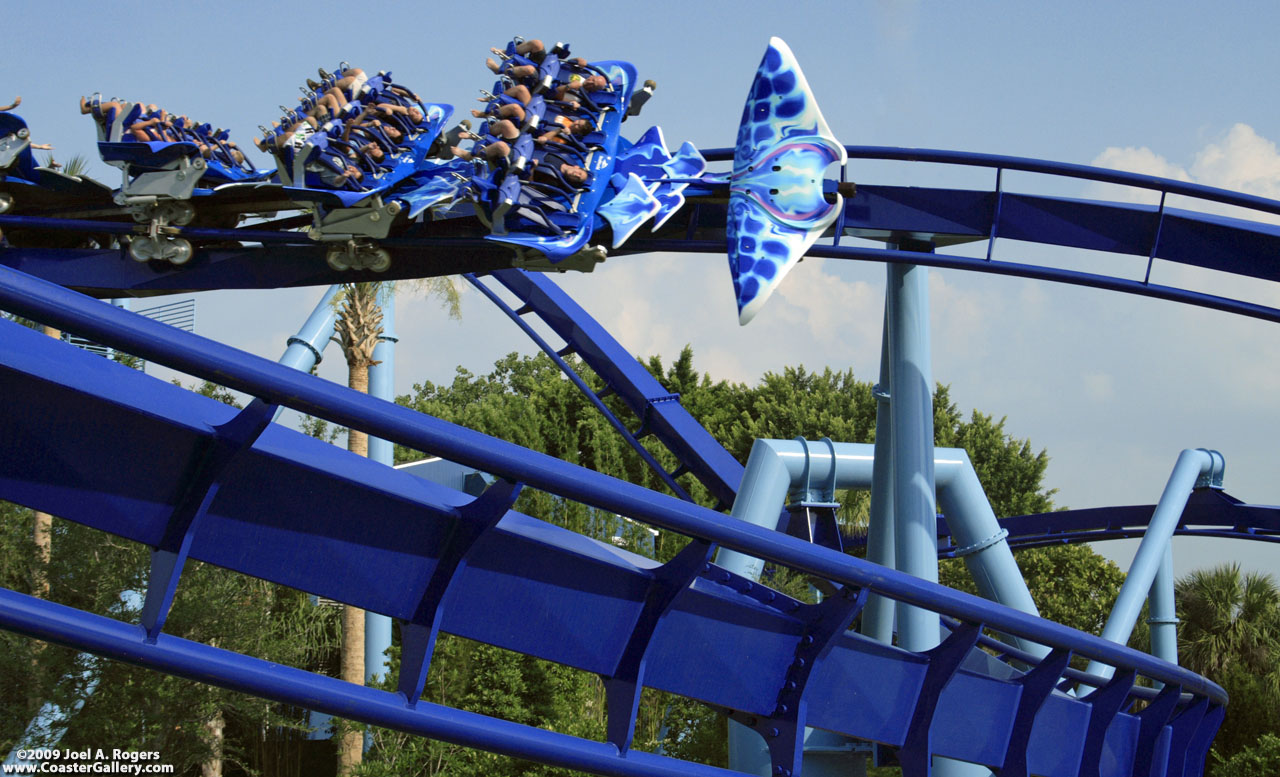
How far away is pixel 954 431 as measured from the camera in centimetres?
2728

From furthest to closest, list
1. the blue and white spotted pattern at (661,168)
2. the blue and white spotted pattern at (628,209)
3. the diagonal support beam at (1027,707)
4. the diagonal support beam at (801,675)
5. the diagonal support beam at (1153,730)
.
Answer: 1. the blue and white spotted pattern at (661,168)
2. the blue and white spotted pattern at (628,209)
3. the diagonal support beam at (1153,730)
4. the diagonal support beam at (1027,707)
5. the diagonal support beam at (801,675)

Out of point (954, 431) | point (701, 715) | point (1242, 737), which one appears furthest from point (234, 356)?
point (954, 431)

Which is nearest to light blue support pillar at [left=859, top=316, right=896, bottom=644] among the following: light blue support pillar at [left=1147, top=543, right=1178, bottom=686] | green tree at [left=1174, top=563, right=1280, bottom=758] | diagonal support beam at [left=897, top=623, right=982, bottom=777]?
diagonal support beam at [left=897, top=623, right=982, bottom=777]

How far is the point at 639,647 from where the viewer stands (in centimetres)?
387

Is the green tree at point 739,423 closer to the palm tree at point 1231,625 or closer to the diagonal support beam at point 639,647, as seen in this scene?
the palm tree at point 1231,625

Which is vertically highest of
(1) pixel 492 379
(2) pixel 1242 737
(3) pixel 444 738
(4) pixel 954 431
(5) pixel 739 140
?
(1) pixel 492 379

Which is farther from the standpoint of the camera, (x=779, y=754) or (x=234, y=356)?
(x=779, y=754)

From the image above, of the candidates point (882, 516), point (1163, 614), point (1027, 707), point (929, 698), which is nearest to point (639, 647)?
point (929, 698)

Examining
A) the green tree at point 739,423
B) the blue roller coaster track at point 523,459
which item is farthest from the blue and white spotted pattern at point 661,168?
the green tree at point 739,423

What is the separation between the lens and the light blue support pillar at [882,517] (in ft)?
24.8

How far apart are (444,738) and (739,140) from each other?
359 cm

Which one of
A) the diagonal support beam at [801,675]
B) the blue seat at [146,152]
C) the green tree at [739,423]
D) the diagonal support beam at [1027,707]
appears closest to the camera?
the diagonal support beam at [801,675]

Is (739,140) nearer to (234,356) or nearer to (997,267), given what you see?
(997,267)

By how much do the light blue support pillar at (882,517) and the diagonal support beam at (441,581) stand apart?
14.4ft
